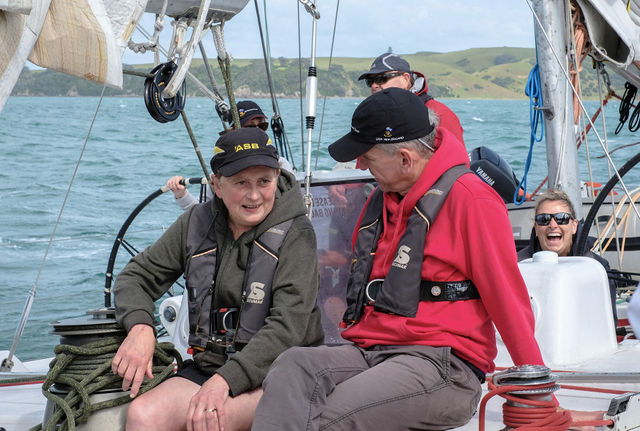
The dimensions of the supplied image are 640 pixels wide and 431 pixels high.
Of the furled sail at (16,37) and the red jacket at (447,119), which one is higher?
the furled sail at (16,37)

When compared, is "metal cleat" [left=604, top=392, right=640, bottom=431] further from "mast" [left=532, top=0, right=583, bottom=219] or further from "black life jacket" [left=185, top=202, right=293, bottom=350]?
"mast" [left=532, top=0, right=583, bottom=219]

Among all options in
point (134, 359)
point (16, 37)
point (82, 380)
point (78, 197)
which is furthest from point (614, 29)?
point (78, 197)

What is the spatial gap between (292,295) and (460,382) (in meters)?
0.54

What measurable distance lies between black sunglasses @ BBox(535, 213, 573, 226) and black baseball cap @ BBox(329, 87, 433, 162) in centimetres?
199

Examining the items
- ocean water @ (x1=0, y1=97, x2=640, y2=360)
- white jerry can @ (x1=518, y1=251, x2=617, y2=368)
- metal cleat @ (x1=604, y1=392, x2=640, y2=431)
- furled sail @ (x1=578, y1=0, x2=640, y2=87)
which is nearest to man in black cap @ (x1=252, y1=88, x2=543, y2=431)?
metal cleat @ (x1=604, y1=392, x2=640, y2=431)

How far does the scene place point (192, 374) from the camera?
252 cm

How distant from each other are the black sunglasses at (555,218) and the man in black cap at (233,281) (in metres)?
1.90

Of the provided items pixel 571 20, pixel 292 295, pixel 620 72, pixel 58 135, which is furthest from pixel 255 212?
pixel 58 135

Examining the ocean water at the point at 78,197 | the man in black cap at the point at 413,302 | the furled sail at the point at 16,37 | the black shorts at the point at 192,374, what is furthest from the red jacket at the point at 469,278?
the ocean water at the point at 78,197

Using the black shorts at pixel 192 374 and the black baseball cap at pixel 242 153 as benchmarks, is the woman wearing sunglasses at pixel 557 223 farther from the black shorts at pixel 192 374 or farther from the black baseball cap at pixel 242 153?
the black shorts at pixel 192 374

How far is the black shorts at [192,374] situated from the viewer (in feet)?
8.16

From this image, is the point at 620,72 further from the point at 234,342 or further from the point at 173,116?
the point at 234,342

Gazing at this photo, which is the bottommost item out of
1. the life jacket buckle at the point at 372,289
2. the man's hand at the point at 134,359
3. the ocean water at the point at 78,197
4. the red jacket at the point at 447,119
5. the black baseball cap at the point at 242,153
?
the ocean water at the point at 78,197

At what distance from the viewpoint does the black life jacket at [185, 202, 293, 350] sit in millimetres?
2453
